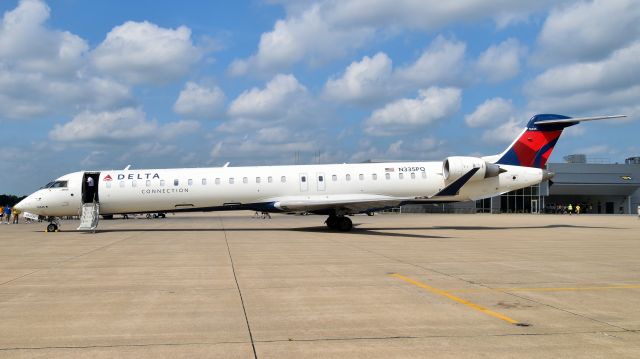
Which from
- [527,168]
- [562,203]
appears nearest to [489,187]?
[527,168]

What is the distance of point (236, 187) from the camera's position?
2281 cm

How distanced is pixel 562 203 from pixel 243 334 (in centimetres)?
7416

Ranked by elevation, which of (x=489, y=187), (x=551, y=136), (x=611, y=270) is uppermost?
(x=551, y=136)

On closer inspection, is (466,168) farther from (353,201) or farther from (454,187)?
(353,201)

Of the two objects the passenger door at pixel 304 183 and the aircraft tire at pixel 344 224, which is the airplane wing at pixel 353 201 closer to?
the passenger door at pixel 304 183

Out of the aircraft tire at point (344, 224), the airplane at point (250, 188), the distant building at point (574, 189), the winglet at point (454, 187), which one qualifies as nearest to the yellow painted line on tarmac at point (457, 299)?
the winglet at point (454, 187)

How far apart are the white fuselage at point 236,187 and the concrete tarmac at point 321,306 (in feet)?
31.7

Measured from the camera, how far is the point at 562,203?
2800 inches

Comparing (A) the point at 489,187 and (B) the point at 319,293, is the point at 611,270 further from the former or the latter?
(A) the point at 489,187

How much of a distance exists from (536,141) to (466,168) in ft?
15.2

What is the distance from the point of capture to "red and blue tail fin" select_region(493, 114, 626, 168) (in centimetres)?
2510

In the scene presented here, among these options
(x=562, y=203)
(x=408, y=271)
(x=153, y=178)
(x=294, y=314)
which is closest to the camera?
(x=294, y=314)

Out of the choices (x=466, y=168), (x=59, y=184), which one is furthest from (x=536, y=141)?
(x=59, y=184)

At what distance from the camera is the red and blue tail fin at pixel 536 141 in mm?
25102
